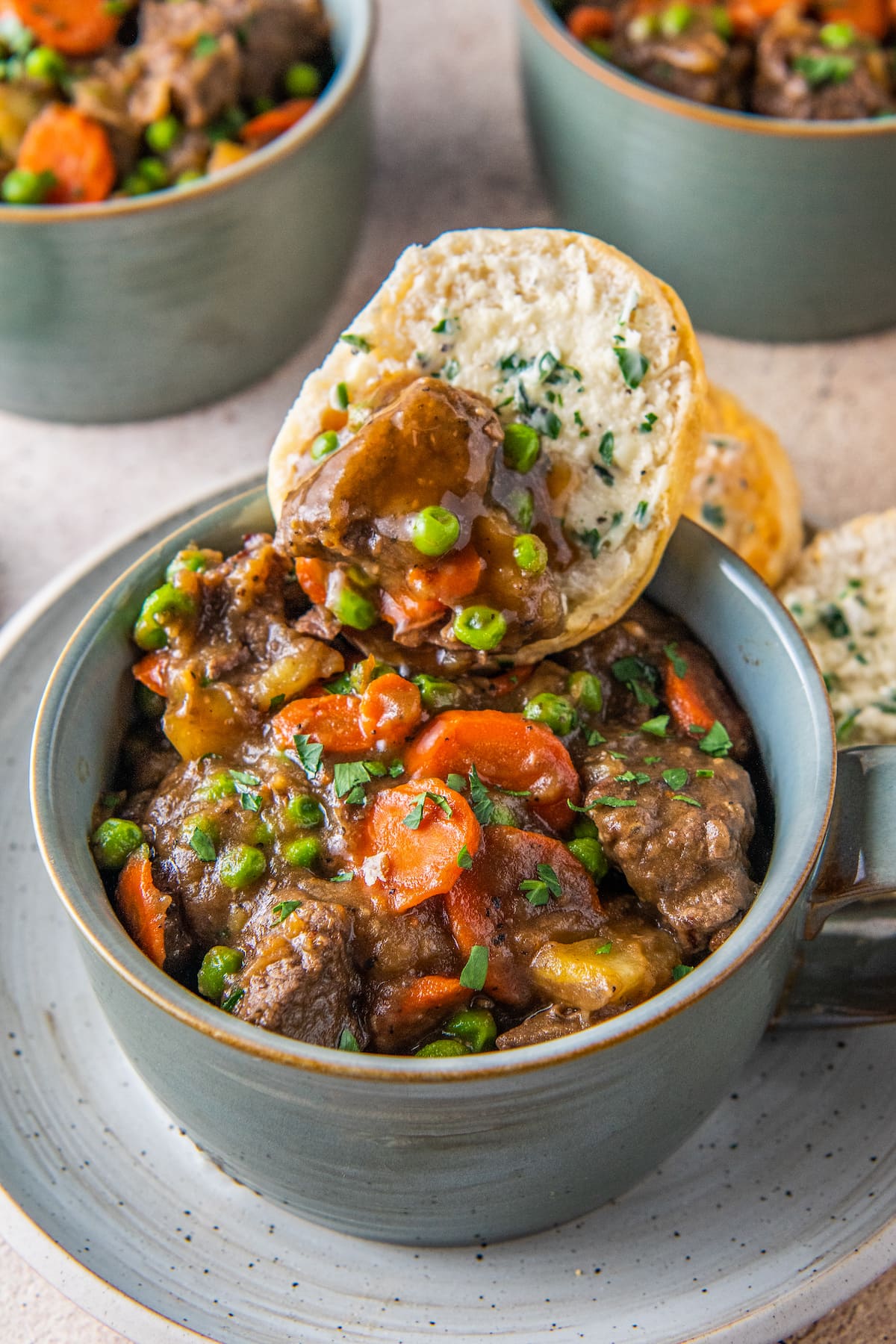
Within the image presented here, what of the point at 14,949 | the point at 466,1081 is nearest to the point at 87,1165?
the point at 14,949

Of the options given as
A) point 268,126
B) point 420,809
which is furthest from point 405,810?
point 268,126

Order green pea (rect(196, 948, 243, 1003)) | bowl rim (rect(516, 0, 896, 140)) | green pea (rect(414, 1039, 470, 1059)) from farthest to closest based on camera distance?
bowl rim (rect(516, 0, 896, 140)), green pea (rect(196, 948, 243, 1003)), green pea (rect(414, 1039, 470, 1059))

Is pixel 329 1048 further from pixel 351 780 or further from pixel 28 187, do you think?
pixel 28 187

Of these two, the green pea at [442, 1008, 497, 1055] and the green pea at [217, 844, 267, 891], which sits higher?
the green pea at [217, 844, 267, 891]

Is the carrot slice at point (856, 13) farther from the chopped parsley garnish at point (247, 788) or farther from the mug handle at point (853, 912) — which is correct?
the chopped parsley garnish at point (247, 788)

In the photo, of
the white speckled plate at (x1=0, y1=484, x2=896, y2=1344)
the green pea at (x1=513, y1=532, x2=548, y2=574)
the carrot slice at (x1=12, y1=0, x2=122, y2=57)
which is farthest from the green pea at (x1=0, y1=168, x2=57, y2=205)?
the white speckled plate at (x1=0, y1=484, x2=896, y2=1344)

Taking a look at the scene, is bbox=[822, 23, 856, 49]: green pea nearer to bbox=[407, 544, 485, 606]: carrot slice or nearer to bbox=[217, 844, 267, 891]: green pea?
bbox=[407, 544, 485, 606]: carrot slice

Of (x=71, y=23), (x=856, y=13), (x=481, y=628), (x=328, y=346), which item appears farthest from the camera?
(x=328, y=346)
